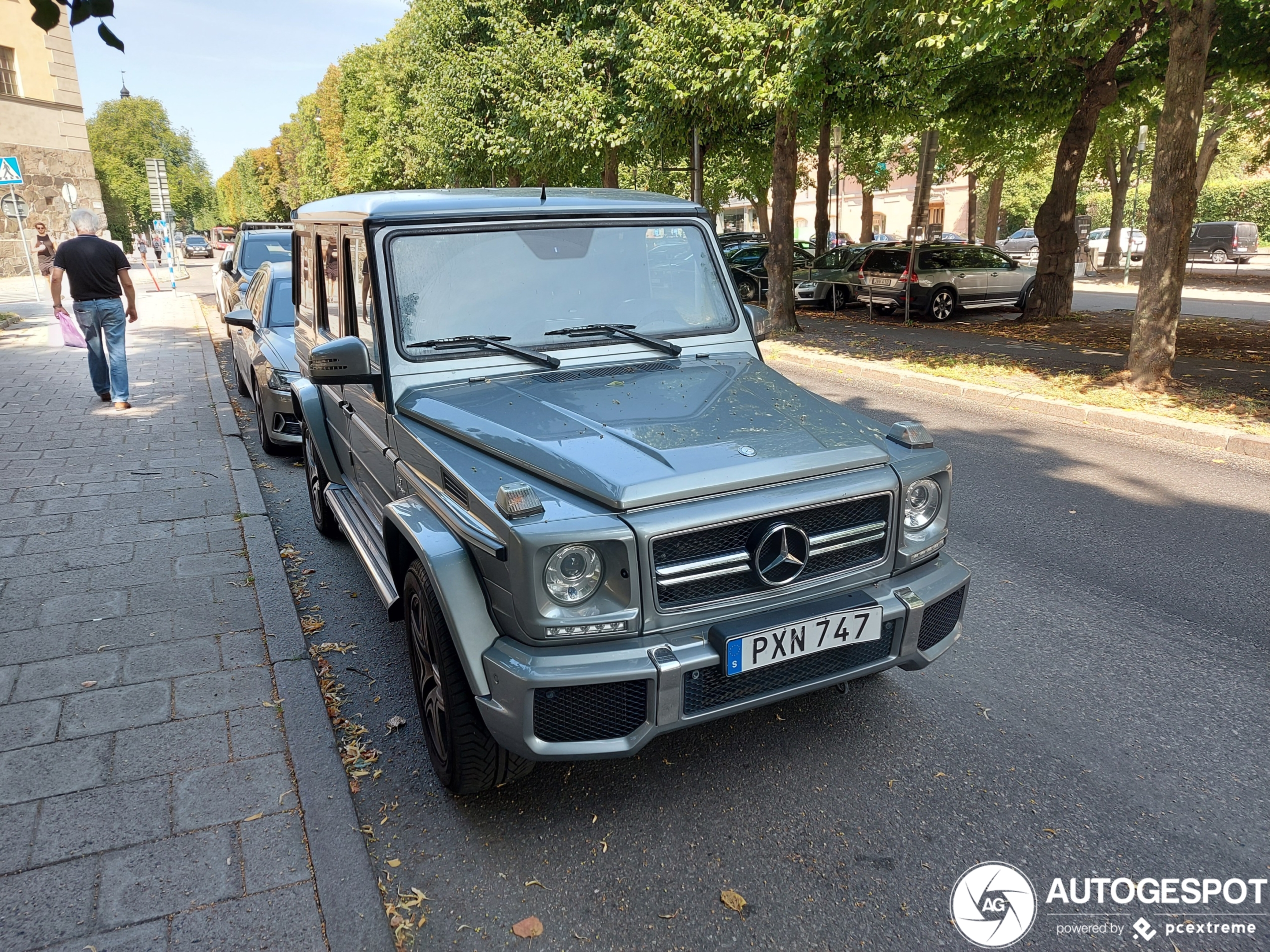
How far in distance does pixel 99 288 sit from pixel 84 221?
707mm

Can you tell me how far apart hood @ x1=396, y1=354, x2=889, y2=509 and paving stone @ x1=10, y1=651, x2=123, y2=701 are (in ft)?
6.13

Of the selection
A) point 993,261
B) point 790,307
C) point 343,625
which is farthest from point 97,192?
point 343,625

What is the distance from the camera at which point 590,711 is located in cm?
256

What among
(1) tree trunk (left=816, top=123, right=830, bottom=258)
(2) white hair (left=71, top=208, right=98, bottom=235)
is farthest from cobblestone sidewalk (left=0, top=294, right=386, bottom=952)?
(1) tree trunk (left=816, top=123, right=830, bottom=258)

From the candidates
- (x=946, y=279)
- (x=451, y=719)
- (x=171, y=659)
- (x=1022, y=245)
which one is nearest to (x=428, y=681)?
(x=451, y=719)

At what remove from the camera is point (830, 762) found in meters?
3.24

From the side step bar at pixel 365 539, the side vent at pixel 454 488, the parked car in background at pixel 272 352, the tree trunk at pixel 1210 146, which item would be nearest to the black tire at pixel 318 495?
the side step bar at pixel 365 539

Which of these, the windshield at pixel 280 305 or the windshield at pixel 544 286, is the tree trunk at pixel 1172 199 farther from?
the windshield at pixel 280 305

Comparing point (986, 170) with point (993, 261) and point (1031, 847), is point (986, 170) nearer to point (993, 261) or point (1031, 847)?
point (993, 261)

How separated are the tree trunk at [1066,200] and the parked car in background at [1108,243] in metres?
16.7

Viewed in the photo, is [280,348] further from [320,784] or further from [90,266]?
[320,784]

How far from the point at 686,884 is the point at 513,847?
59 centimetres

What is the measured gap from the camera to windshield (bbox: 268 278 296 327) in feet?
27.5

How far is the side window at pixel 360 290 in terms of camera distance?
3617mm
